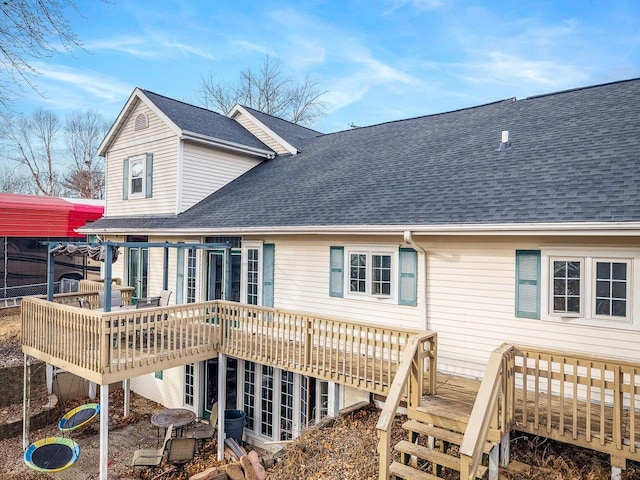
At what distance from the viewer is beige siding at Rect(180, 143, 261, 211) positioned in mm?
12445

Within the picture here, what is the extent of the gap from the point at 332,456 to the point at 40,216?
16899 millimetres

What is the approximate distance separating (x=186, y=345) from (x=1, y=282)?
1216cm

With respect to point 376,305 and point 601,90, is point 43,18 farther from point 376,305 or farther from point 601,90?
point 601,90

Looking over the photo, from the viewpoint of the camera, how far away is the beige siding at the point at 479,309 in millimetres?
6414

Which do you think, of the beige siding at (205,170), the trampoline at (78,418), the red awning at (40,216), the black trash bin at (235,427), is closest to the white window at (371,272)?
the black trash bin at (235,427)

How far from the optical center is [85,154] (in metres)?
36.7

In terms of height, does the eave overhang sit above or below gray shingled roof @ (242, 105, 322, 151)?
below

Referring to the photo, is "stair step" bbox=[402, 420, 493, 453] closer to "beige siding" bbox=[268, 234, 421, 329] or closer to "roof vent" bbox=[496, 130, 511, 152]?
"beige siding" bbox=[268, 234, 421, 329]

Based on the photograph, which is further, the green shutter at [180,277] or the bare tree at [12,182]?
the bare tree at [12,182]

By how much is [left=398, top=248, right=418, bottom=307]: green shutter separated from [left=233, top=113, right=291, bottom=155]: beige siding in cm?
809

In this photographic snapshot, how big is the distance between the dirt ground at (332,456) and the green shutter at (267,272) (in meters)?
3.59

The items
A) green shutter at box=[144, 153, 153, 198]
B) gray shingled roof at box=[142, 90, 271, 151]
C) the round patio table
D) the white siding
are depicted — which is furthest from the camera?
green shutter at box=[144, 153, 153, 198]

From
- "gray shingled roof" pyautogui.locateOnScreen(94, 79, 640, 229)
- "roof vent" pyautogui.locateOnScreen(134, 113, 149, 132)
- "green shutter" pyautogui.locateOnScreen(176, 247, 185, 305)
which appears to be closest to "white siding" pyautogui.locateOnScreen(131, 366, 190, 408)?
"green shutter" pyautogui.locateOnScreen(176, 247, 185, 305)

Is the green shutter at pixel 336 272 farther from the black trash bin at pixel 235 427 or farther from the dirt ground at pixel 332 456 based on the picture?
the black trash bin at pixel 235 427
